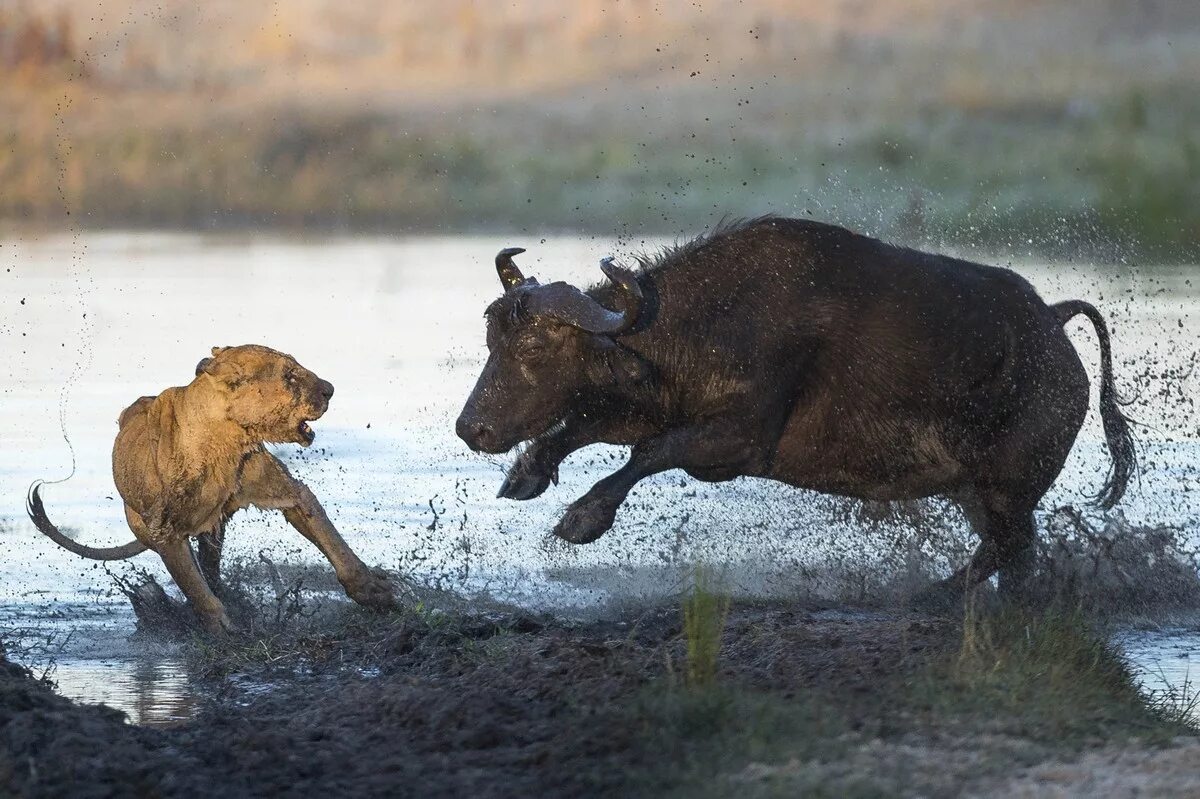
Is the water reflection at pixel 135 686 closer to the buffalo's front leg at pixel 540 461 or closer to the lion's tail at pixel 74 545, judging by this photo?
the lion's tail at pixel 74 545

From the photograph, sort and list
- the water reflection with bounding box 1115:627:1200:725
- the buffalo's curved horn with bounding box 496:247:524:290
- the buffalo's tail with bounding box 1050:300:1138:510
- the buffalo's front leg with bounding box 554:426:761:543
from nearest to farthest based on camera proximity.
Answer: the water reflection with bounding box 1115:627:1200:725
the buffalo's front leg with bounding box 554:426:761:543
the buffalo's curved horn with bounding box 496:247:524:290
the buffalo's tail with bounding box 1050:300:1138:510

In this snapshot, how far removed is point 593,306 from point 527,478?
2.92ft

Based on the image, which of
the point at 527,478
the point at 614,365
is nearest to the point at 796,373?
the point at 614,365

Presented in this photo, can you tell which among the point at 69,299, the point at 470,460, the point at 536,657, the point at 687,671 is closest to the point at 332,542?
the point at 536,657

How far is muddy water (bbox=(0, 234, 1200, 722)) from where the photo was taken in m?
10.7

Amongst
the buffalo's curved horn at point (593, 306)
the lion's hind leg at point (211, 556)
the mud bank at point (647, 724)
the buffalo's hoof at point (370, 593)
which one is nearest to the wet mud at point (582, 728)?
the mud bank at point (647, 724)

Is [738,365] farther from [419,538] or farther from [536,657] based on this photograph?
[419,538]

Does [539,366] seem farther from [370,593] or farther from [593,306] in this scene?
[370,593]

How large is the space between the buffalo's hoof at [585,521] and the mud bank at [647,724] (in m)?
0.66

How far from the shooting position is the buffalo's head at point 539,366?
940 centimetres

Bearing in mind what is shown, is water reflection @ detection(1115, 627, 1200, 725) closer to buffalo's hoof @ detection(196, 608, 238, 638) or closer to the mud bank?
the mud bank

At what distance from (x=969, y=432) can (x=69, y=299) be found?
1871 centimetres

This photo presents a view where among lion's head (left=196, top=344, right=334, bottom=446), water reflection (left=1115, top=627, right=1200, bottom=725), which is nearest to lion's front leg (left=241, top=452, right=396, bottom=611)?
lion's head (left=196, top=344, right=334, bottom=446)

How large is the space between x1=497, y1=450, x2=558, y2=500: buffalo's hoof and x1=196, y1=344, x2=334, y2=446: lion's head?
1.11 meters
